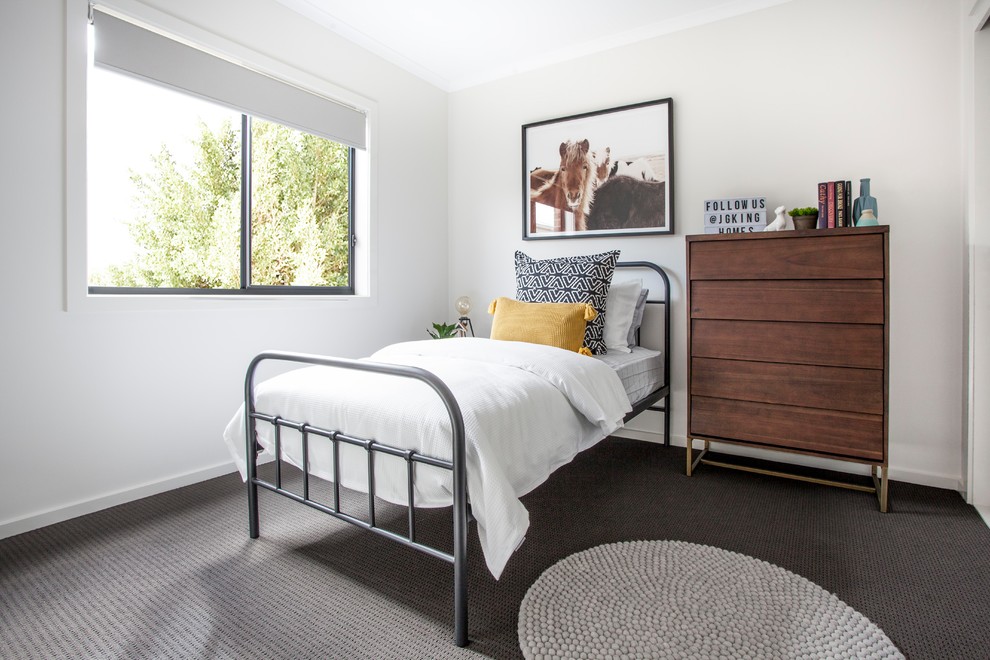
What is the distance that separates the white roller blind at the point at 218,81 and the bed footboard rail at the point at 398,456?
1459 millimetres

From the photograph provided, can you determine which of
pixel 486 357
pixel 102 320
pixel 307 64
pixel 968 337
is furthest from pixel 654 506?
pixel 307 64

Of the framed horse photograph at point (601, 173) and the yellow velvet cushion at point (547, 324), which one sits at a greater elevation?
the framed horse photograph at point (601, 173)

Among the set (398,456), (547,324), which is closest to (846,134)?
(547,324)

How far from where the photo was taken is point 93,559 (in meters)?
1.80

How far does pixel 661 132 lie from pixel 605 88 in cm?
50

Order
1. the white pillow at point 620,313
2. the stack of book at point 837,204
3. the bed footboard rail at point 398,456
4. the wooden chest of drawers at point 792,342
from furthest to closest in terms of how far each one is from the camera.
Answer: the white pillow at point 620,313, the stack of book at point 837,204, the wooden chest of drawers at point 792,342, the bed footboard rail at point 398,456

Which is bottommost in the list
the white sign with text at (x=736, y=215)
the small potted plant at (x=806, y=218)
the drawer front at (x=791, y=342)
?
the drawer front at (x=791, y=342)

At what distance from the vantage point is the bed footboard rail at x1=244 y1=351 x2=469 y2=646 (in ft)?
4.36

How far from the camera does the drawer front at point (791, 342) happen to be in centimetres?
217

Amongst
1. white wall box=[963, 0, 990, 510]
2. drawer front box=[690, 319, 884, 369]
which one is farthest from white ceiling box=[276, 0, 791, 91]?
drawer front box=[690, 319, 884, 369]

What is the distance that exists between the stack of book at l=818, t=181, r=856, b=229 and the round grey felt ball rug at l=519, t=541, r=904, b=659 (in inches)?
60.8

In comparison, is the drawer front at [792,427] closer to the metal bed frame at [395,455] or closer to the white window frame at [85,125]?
the metal bed frame at [395,455]

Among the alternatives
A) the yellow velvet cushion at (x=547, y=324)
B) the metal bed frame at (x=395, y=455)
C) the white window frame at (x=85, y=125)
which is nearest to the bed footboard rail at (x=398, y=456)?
the metal bed frame at (x=395, y=455)

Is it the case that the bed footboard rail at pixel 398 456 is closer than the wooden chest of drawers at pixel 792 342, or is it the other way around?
the bed footboard rail at pixel 398 456
